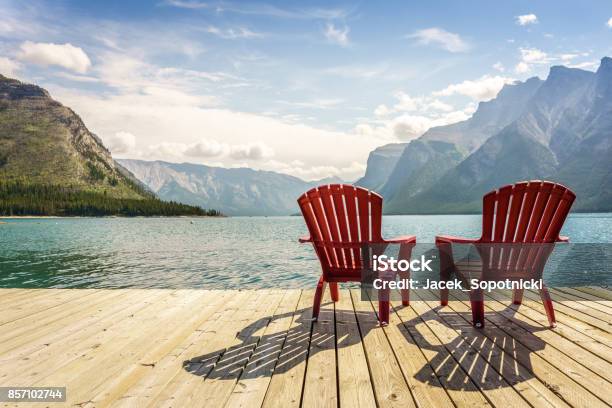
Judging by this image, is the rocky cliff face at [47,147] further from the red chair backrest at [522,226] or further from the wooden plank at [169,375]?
the red chair backrest at [522,226]

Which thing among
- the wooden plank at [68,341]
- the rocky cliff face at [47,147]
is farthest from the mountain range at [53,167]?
the wooden plank at [68,341]

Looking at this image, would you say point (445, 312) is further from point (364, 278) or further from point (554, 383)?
point (554, 383)

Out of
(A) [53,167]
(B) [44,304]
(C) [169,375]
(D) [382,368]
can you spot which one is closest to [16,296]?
(B) [44,304]

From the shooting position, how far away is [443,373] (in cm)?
261

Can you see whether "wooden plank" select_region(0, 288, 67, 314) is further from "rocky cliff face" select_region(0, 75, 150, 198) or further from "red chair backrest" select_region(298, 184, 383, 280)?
"rocky cliff face" select_region(0, 75, 150, 198)

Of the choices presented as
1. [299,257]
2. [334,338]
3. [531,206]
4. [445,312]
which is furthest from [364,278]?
[299,257]

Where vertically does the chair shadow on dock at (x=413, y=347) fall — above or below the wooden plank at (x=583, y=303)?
above

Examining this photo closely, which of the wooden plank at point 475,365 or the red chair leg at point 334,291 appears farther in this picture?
the red chair leg at point 334,291

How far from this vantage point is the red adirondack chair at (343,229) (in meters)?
3.76

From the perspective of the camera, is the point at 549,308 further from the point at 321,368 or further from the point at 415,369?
the point at 321,368

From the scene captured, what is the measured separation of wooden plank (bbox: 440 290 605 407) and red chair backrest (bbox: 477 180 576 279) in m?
0.51

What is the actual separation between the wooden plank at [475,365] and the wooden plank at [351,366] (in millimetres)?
669

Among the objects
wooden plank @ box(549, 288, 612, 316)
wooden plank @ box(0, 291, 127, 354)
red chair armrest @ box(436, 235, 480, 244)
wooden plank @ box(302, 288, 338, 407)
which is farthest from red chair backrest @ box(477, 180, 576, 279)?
wooden plank @ box(0, 291, 127, 354)

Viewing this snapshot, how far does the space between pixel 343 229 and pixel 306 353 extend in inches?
50.7
